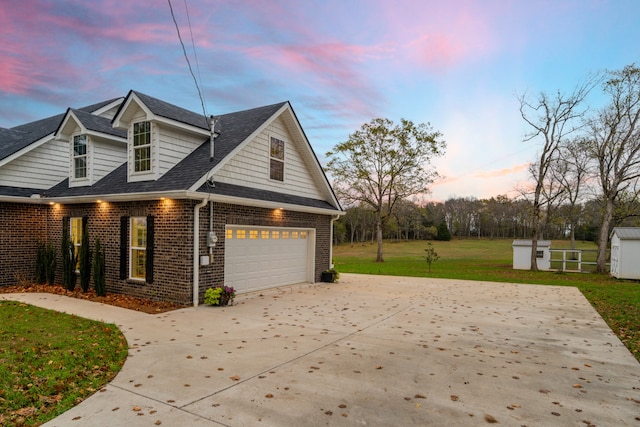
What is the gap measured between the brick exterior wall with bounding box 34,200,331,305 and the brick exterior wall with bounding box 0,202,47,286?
5.44 feet

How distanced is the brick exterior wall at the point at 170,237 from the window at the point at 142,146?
3.89 feet

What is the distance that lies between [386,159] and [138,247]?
2237 cm

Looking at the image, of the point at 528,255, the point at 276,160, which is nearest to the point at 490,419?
the point at 276,160

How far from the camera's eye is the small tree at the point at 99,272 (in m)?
10.5

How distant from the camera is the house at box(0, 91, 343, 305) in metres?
9.66

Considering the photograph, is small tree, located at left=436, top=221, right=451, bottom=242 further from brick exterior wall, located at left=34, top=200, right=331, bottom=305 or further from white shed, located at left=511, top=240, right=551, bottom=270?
brick exterior wall, located at left=34, top=200, right=331, bottom=305

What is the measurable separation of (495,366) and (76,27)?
14.0 meters

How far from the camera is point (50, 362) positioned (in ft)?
16.8

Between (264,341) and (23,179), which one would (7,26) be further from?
(264,341)

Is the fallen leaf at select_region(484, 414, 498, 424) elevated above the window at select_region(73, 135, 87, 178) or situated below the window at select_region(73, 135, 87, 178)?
below

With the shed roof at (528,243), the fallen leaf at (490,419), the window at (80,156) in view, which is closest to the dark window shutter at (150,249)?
the window at (80,156)

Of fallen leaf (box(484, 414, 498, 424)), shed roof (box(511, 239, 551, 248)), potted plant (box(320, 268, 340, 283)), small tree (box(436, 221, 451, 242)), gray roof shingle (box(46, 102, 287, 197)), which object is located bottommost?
small tree (box(436, 221, 451, 242))

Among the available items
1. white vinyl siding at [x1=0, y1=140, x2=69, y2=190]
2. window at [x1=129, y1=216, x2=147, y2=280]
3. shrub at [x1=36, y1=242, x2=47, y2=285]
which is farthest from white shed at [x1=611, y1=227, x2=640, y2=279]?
white vinyl siding at [x1=0, y1=140, x2=69, y2=190]

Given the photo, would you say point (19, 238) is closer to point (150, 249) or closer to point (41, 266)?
point (41, 266)
